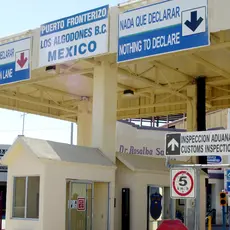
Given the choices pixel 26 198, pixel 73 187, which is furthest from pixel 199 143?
pixel 26 198

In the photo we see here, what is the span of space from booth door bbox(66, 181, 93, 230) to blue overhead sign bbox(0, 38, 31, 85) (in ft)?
17.4

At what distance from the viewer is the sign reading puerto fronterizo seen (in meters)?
10.4

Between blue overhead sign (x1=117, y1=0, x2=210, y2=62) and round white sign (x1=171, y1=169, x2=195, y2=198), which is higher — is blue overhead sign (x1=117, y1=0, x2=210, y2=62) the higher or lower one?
the higher one

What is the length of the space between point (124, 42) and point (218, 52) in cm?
477

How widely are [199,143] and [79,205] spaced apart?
8.03m

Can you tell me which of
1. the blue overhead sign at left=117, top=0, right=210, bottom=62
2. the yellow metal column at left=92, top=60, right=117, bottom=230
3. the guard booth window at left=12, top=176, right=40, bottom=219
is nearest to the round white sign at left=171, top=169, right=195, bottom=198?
the blue overhead sign at left=117, top=0, right=210, bottom=62

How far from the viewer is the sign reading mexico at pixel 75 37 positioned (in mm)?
18328

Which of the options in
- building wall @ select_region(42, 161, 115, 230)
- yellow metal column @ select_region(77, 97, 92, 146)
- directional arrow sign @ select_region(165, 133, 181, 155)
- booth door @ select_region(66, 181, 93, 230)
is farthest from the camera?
yellow metal column @ select_region(77, 97, 92, 146)

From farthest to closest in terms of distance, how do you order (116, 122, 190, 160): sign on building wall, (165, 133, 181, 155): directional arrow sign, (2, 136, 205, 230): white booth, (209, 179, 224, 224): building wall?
(209, 179, 224, 224): building wall < (116, 122, 190, 160): sign on building wall < (2, 136, 205, 230): white booth < (165, 133, 181, 155): directional arrow sign

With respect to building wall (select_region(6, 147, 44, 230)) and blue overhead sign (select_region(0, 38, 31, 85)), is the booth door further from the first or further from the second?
blue overhead sign (select_region(0, 38, 31, 85))

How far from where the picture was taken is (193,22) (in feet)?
52.0

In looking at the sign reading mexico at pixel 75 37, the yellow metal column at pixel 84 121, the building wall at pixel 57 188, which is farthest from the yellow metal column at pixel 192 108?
the building wall at pixel 57 188

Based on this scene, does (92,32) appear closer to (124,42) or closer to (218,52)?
(124,42)

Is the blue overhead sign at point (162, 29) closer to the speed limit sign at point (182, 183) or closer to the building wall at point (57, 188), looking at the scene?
the building wall at point (57, 188)
